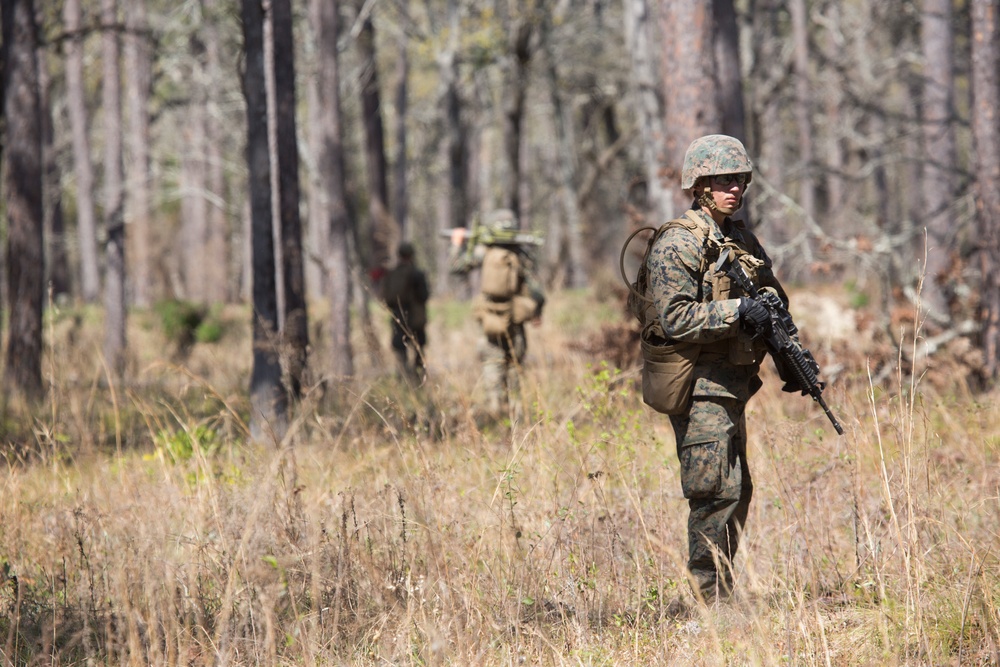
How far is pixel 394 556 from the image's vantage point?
4.13 meters

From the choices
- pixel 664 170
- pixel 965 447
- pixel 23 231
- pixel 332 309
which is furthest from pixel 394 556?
pixel 332 309

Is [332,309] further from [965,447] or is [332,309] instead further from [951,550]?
[951,550]

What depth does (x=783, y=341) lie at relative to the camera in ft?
12.7

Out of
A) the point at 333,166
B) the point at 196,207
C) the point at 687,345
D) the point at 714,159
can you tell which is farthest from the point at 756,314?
the point at 196,207

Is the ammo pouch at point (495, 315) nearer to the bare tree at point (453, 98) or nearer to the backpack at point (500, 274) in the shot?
the backpack at point (500, 274)

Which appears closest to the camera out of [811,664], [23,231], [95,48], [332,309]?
[811,664]

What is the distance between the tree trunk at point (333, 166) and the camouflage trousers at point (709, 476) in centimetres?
852

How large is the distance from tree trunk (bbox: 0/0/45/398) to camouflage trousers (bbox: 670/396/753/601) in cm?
738

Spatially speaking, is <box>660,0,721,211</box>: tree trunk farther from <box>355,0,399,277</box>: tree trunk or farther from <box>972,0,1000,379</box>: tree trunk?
<box>355,0,399,277</box>: tree trunk

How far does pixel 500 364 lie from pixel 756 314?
5.14 metres

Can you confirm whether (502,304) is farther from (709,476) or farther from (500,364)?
(709,476)

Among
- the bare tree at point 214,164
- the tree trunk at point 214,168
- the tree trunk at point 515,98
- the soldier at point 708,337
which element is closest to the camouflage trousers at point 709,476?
the soldier at point 708,337

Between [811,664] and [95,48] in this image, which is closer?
[811,664]

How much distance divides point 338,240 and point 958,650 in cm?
984
